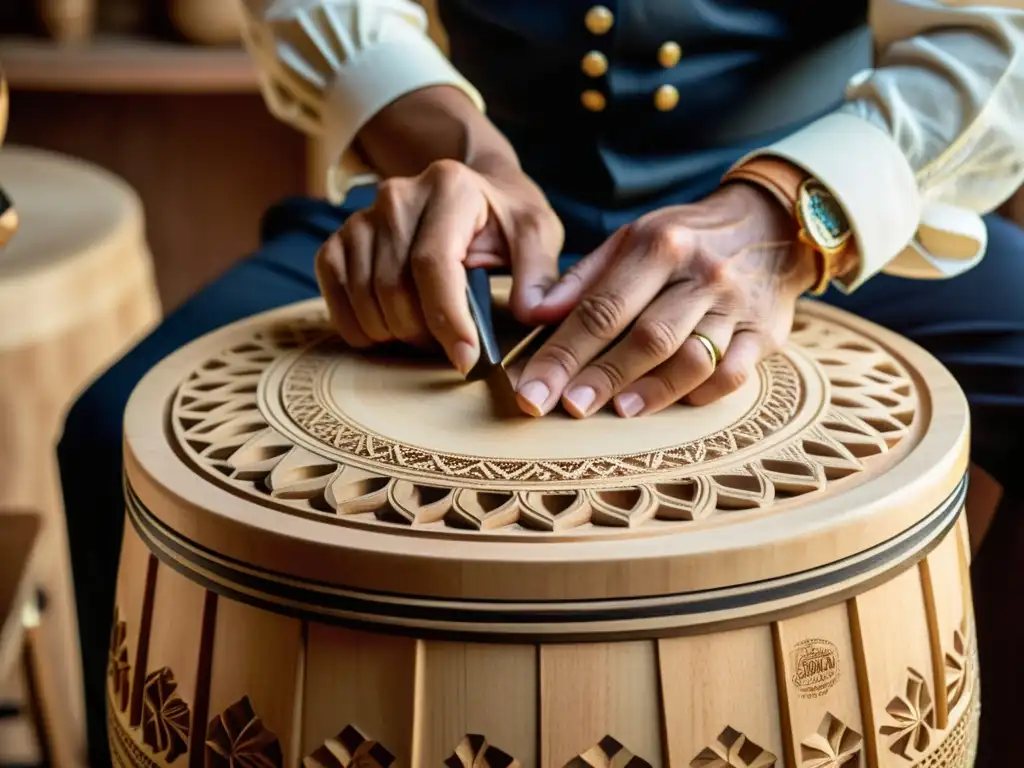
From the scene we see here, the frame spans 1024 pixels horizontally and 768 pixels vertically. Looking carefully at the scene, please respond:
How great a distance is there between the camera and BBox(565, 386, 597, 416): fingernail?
2.14 ft

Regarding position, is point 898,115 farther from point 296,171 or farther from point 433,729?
point 296,171

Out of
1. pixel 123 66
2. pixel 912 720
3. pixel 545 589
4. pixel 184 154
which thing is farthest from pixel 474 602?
pixel 184 154

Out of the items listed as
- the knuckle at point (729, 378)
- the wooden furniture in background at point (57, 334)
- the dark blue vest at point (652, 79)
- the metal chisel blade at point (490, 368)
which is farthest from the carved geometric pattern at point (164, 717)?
the dark blue vest at point (652, 79)

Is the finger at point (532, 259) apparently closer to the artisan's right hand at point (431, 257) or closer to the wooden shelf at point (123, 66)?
the artisan's right hand at point (431, 257)

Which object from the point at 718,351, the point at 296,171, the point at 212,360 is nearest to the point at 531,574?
the point at 718,351

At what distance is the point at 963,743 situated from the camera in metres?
0.65

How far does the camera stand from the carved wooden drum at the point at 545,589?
52cm

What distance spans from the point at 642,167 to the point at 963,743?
0.53 m

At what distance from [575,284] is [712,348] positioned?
0.10m

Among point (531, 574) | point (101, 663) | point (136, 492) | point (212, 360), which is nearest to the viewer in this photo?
point (531, 574)

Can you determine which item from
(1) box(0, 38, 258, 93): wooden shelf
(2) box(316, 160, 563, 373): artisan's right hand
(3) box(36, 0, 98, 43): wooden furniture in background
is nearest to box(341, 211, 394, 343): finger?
(2) box(316, 160, 563, 373): artisan's right hand

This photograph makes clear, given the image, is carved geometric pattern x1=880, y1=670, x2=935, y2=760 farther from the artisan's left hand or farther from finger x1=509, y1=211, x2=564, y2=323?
finger x1=509, y1=211, x2=564, y2=323

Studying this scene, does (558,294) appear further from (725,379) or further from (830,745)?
(830,745)

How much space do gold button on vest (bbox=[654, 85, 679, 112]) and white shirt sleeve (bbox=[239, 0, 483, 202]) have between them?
0.47 ft
